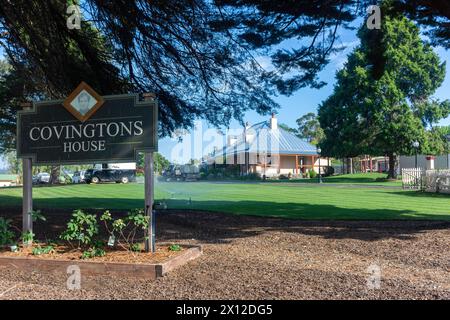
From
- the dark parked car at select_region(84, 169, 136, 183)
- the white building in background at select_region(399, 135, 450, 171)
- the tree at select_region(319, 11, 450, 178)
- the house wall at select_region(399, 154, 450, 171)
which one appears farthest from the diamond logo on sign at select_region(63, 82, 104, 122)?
the house wall at select_region(399, 154, 450, 171)

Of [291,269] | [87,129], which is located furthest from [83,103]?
[291,269]

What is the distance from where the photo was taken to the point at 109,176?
42.6 metres

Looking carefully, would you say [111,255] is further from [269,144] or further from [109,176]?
[269,144]

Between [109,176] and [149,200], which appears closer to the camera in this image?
[149,200]

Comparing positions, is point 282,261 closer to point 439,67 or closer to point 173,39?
point 173,39

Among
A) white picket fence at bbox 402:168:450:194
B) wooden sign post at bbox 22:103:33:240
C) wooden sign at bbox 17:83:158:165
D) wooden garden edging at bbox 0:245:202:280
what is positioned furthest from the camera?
white picket fence at bbox 402:168:450:194

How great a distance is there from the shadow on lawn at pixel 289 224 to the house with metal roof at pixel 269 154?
26231mm

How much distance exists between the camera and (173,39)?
10.9 metres

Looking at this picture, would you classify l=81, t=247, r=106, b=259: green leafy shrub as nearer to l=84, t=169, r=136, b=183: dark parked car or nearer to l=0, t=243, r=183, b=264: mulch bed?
l=0, t=243, r=183, b=264: mulch bed

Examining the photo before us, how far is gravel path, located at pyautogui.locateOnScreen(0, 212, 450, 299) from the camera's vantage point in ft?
17.0

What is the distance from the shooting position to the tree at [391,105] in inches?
1501

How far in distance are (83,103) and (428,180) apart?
19885 millimetres

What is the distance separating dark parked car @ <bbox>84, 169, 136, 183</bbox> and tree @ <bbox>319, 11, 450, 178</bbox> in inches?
Result: 710

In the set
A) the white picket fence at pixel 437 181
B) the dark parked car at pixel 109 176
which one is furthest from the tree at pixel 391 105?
the dark parked car at pixel 109 176
